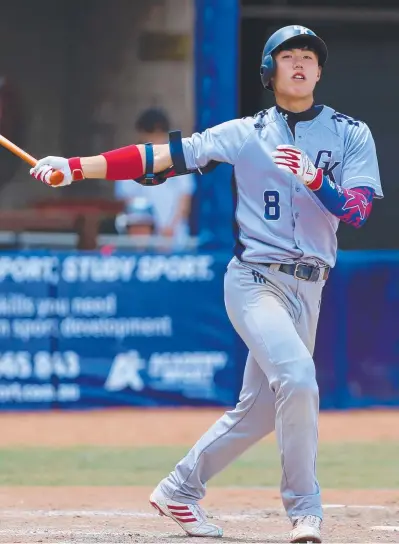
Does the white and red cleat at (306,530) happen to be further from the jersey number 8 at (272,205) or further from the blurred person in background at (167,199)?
the blurred person in background at (167,199)

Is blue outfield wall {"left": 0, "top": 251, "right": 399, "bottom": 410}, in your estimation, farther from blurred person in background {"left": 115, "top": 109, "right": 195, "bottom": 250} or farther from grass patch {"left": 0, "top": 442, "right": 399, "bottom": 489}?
grass patch {"left": 0, "top": 442, "right": 399, "bottom": 489}

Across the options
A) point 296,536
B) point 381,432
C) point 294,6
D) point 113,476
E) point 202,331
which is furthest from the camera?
point 294,6

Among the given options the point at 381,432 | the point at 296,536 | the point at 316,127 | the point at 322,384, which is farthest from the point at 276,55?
the point at 322,384

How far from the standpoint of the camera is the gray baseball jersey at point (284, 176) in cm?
515

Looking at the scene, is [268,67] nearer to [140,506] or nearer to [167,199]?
[140,506]

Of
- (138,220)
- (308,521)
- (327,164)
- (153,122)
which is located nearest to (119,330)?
(138,220)

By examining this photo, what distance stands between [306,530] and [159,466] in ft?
9.33

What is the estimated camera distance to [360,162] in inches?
203

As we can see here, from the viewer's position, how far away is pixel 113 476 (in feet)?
24.3

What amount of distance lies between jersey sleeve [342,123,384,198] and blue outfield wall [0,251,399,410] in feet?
14.9

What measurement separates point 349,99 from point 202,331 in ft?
9.96

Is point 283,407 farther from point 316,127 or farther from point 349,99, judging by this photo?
point 349,99

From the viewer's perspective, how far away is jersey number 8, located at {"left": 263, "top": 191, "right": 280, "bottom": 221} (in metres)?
5.17

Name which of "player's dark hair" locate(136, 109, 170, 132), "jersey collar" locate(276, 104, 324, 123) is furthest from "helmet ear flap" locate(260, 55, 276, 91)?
"player's dark hair" locate(136, 109, 170, 132)
